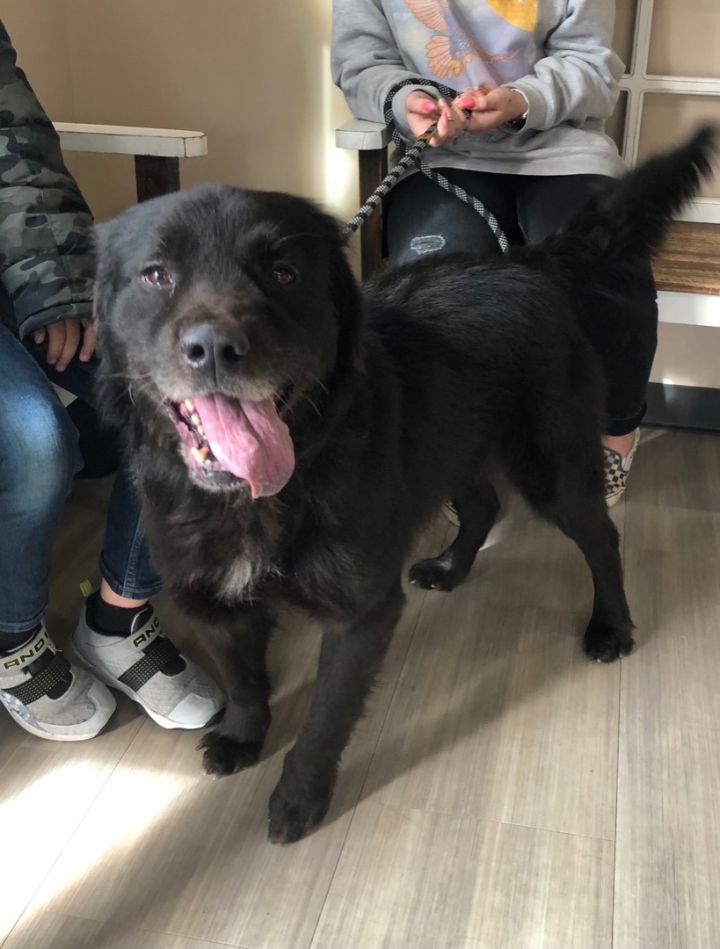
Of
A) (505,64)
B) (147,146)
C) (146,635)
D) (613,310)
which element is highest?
(505,64)

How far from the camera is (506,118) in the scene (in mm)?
1597

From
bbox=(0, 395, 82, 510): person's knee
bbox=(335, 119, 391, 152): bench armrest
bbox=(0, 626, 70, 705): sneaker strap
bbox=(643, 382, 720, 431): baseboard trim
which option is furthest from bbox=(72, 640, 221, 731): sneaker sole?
bbox=(643, 382, 720, 431): baseboard trim

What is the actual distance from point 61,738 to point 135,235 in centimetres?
81

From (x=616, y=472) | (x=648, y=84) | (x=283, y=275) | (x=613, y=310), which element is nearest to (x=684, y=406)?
(x=616, y=472)

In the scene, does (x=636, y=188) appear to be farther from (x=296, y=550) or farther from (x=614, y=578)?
(x=296, y=550)

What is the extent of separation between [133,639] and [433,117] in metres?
1.05

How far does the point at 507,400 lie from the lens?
53.3 inches

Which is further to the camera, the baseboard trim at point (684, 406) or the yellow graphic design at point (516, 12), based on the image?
the baseboard trim at point (684, 406)

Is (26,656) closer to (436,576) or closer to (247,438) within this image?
(247,438)

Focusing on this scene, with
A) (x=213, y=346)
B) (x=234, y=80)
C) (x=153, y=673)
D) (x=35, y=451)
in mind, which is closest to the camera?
(x=213, y=346)

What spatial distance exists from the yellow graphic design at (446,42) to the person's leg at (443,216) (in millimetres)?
201

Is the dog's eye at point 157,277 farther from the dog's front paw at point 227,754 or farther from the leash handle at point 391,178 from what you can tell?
the dog's front paw at point 227,754

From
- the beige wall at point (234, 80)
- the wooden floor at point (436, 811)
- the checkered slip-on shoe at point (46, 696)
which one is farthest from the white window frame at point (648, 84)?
the checkered slip-on shoe at point (46, 696)

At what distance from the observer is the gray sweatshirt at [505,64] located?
1678 millimetres
